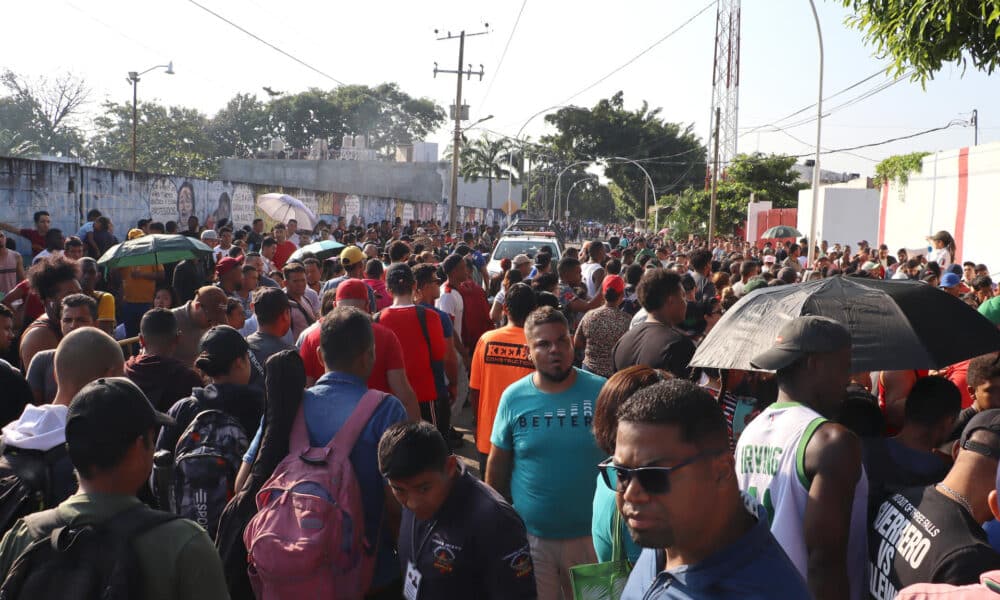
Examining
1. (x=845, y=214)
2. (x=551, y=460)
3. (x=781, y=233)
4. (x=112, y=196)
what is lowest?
(x=551, y=460)

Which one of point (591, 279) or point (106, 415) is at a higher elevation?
point (106, 415)

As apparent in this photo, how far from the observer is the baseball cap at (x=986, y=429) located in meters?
2.88

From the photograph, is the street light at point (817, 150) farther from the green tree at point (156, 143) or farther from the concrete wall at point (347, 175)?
the green tree at point (156, 143)

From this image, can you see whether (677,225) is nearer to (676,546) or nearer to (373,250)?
(373,250)

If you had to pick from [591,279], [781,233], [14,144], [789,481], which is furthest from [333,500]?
[14,144]

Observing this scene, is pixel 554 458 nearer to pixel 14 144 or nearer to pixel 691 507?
pixel 691 507

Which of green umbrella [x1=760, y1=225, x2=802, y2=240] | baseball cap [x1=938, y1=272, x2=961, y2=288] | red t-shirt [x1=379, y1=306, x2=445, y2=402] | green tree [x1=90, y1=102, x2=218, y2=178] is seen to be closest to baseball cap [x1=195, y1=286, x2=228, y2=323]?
red t-shirt [x1=379, y1=306, x2=445, y2=402]

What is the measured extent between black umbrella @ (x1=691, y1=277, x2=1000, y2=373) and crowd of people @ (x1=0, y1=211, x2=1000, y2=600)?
0.68 ft

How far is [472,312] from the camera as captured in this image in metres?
8.73

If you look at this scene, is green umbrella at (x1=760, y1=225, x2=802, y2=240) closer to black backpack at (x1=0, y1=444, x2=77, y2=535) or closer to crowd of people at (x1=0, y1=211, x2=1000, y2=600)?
crowd of people at (x1=0, y1=211, x2=1000, y2=600)

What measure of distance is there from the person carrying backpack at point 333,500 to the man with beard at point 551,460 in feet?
2.22

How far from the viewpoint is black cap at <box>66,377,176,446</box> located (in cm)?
250

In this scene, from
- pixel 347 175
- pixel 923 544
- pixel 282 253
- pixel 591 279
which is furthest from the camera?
pixel 347 175

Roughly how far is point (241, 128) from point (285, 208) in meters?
79.5
